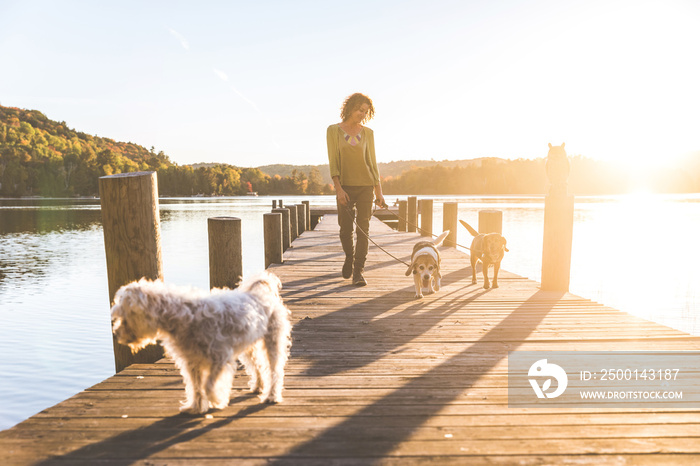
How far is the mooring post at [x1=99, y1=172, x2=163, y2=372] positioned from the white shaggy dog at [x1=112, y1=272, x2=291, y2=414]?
1048 mm

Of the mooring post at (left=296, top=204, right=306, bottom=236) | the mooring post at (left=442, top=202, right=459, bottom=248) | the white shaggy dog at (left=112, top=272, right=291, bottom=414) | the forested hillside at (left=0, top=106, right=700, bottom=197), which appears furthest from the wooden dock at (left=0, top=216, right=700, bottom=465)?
the forested hillside at (left=0, top=106, right=700, bottom=197)

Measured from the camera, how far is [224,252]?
4.65 m

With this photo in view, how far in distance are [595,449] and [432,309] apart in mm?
2865

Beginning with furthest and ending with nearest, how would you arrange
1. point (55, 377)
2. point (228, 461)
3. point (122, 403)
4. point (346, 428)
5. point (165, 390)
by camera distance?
1. point (55, 377)
2. point (165, 390)
3. point (122, 403)
4. point (346, 428)
5. point (228, 461)

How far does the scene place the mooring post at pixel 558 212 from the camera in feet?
17.8

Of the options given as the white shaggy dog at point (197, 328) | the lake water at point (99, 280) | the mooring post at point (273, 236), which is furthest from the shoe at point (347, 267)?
the white shaggy dog at point (197, 328)

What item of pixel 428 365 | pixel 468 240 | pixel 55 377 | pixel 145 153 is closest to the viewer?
pixel 428 365

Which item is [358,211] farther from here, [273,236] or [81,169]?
[81,169]

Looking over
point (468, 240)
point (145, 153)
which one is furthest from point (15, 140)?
point (468, 240)

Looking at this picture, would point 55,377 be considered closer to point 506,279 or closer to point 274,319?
point 274,319

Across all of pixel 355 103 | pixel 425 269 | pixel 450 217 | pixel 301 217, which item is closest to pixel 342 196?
pixel 355 103

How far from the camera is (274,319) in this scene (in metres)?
2.85

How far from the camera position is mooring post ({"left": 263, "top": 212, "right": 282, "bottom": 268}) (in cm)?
790

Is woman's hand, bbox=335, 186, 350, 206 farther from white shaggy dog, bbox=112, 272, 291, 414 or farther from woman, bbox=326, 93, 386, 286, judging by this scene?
white shaggy dog, bbox=112, 272, 291, 414
